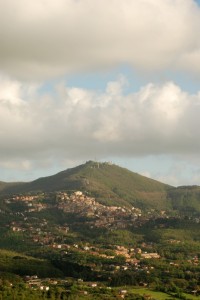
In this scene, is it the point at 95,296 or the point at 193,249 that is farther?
the point at 193,249

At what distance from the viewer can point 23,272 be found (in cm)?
11256

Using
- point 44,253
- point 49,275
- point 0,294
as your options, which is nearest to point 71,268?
point 49,275

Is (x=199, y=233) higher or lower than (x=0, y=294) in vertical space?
higher

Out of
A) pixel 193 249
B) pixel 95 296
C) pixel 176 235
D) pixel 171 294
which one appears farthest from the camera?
pixel 176 235

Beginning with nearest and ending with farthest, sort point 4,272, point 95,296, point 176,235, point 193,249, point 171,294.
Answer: point 95,296 < point 171,294 < point 4,272 < point 193,249 < point 176,235

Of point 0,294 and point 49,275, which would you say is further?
point 49,275

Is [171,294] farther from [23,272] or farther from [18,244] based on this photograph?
[18,244]

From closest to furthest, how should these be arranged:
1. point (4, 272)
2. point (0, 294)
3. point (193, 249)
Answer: point (0, 294) < point (4, 272) < point (193, 249)

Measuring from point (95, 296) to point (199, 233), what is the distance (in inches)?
3953

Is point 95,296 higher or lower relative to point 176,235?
lower

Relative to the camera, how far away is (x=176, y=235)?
17650cm

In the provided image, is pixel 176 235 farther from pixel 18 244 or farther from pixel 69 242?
pixel 18 244

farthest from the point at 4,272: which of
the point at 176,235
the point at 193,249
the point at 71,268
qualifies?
the point at 176,235

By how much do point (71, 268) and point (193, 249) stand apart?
4666cm
